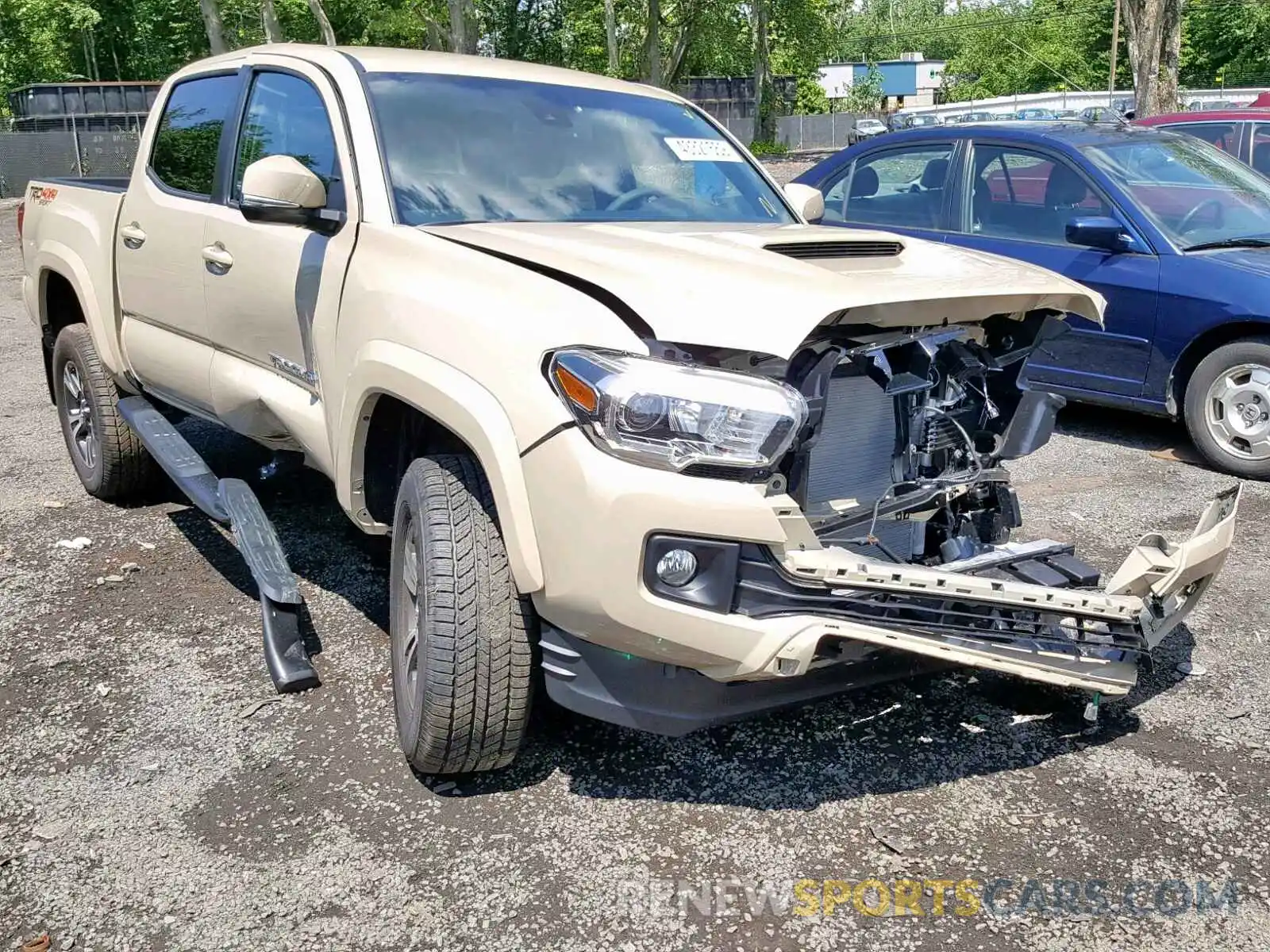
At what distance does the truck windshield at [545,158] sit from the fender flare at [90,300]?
83.0 inches

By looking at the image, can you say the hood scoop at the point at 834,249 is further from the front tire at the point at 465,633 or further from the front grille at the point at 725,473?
the front tire at the point at 465,633

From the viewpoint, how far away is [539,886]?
272 cm

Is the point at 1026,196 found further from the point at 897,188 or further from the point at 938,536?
the point at 938,536

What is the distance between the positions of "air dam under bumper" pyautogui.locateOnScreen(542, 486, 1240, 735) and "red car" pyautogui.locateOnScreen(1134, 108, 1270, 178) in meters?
6.66

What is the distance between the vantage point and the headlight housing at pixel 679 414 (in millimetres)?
2498

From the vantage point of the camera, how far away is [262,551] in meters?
3.76

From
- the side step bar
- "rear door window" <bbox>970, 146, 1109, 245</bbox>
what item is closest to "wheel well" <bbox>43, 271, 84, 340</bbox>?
the side step bar

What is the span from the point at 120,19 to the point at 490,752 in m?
52.0

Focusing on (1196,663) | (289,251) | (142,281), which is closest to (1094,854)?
(1196,663)

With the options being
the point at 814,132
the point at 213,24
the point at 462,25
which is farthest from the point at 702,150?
the point at 814,132

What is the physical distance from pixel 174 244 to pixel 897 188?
4565 mm

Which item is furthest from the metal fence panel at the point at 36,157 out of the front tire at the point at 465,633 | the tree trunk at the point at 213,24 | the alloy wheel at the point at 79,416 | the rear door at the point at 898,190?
the front tire at the point at 465,633

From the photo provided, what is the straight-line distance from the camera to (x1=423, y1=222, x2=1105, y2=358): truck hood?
2.55 metres

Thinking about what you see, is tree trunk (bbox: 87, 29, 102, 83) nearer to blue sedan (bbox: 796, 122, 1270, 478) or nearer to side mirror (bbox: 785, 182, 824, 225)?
blue sedan (bbox: 796, 122, 1270, 478)
